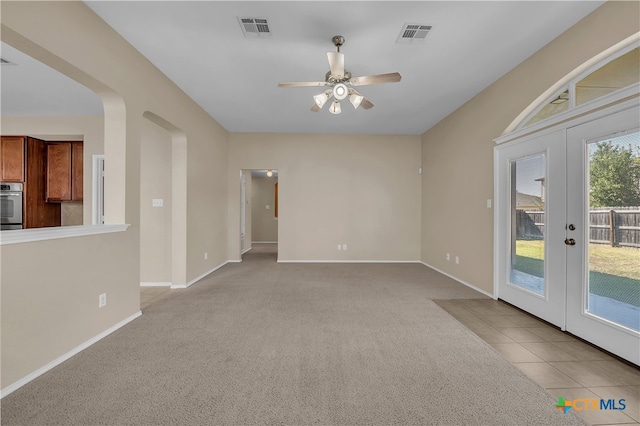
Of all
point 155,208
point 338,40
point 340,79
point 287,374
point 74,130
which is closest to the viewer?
point 287,374

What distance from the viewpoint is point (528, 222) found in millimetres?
3357

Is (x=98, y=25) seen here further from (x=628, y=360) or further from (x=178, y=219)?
(x=628, y=360)

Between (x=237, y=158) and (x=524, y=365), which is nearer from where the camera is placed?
(x=524, y=365)

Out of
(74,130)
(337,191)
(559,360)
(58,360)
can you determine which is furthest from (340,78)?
(74,130)

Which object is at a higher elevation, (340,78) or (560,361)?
(340,78)

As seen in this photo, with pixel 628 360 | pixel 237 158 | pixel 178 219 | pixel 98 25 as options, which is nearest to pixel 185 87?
pixel 98 25

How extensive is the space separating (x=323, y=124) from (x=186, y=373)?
4897 millimetres

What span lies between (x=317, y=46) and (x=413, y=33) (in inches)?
38.4

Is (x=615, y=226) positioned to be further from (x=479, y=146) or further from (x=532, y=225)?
(x=479, y=146)

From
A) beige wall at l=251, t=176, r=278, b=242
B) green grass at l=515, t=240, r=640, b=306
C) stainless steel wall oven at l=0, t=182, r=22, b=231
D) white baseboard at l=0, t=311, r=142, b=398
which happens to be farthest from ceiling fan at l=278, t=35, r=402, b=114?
beige wall at l=251, t=176, r=278, b=242

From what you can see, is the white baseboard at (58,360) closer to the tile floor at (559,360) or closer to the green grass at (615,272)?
the tile floor at (559,360)

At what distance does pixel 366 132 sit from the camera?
6.34 m

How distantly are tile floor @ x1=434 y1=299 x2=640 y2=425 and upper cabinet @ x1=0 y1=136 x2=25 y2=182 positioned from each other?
7.14 metres

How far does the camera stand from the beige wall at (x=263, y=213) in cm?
1082
